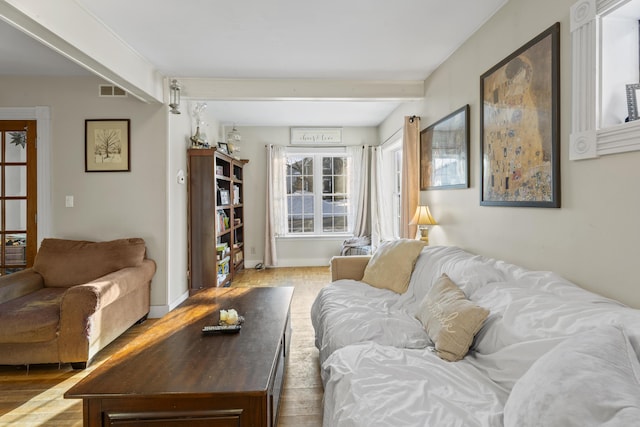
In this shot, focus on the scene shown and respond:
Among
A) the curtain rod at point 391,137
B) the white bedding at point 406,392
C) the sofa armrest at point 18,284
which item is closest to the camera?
the white bedding at point 406,392

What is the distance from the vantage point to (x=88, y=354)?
2518 millimetres

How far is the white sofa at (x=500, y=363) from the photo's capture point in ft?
2.93

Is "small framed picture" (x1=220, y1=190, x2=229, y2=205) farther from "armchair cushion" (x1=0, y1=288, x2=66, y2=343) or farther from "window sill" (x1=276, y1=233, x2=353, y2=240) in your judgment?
"armchair cushion" (x1=0, y1=288, x2=66, y2=343)

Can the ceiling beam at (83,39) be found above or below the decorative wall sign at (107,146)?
above

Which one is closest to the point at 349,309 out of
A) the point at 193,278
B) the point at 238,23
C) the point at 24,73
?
the point at 238,23

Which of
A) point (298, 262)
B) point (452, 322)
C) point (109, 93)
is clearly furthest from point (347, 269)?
point (298, 262)

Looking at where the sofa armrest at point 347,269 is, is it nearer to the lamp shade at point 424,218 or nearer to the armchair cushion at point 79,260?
the lamp shade at point 424,218

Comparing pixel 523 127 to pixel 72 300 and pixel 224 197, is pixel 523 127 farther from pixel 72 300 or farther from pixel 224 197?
pixel 224 197

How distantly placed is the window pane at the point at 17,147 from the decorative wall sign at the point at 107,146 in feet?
2.01

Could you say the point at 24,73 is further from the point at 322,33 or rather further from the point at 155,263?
the point at 322,33

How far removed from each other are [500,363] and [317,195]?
198 inches

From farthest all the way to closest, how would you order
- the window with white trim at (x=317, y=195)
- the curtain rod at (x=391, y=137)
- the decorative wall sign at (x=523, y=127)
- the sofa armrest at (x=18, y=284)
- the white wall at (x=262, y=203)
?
the window with white trim at (x=317, y=195), the white wall at (x=262, y=203), the curtain rod at (x=391, y=137), the sofa armrest at (x=18, y=284), the decorative wall sign at (x=523, y=127)

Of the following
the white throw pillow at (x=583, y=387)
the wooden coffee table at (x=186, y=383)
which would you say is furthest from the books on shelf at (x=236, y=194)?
the white throw pillow at (x=583, y=387)

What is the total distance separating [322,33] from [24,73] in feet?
9.76
